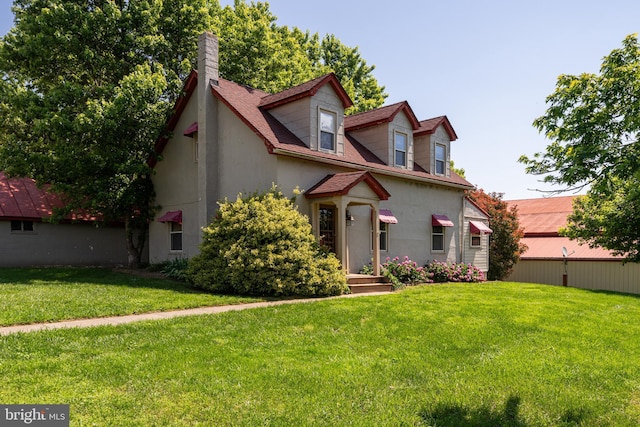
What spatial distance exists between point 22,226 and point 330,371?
19.2m

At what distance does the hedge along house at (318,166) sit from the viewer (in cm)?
1511

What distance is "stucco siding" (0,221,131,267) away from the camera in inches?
773

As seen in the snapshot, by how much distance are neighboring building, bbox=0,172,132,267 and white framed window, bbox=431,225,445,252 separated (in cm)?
1481

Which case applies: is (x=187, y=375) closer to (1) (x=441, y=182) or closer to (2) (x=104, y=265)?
(1) (x=441, y=182)

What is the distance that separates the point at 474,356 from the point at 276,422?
3737mm

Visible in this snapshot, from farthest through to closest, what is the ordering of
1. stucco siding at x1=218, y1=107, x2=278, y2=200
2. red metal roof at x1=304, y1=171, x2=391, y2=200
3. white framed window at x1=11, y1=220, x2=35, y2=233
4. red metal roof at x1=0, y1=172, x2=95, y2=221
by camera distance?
1. white framed window at x1=11, y1=220, x2=35, y2=233
2. red metal roof at x1=0, y1=172, x2=95, y2=221
3. stucco siding at x1=218, y1=107, x2=278, y2=200
4. red metal roof at x1=304, y1=171, x2=391, y2=200

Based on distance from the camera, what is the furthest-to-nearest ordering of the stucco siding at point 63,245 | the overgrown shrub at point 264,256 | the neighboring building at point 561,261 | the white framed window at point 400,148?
the neighboring building at point 561,261 < the stucco siding at point 63,245 < the white framed window at point 400,148 < the overgrown shrub at point 264,256

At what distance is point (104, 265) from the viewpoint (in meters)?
22.0

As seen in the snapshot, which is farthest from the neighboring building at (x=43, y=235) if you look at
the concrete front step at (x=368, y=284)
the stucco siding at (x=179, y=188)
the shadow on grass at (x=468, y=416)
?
the shadow on grass at (x=468, y=416)

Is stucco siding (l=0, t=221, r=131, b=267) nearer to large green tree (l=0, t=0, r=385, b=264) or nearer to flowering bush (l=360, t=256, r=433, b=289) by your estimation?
large green tree (l=0, t=0, r=385, b=264)

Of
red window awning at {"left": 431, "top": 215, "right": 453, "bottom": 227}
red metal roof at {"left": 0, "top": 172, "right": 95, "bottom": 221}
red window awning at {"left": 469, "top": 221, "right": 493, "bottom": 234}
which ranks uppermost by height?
red metal roof at {"left": 0, "top": 172, "right": 95, "bottom": 221}

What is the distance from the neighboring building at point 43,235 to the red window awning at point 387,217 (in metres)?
13.2

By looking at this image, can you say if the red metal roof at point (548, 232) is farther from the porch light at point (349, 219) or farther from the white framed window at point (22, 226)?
the white framed window at point (22, 226)

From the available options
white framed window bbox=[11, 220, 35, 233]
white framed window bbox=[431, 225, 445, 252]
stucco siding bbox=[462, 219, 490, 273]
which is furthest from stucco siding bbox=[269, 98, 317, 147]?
white framed window bbox=[11, 220, 35, 233]
